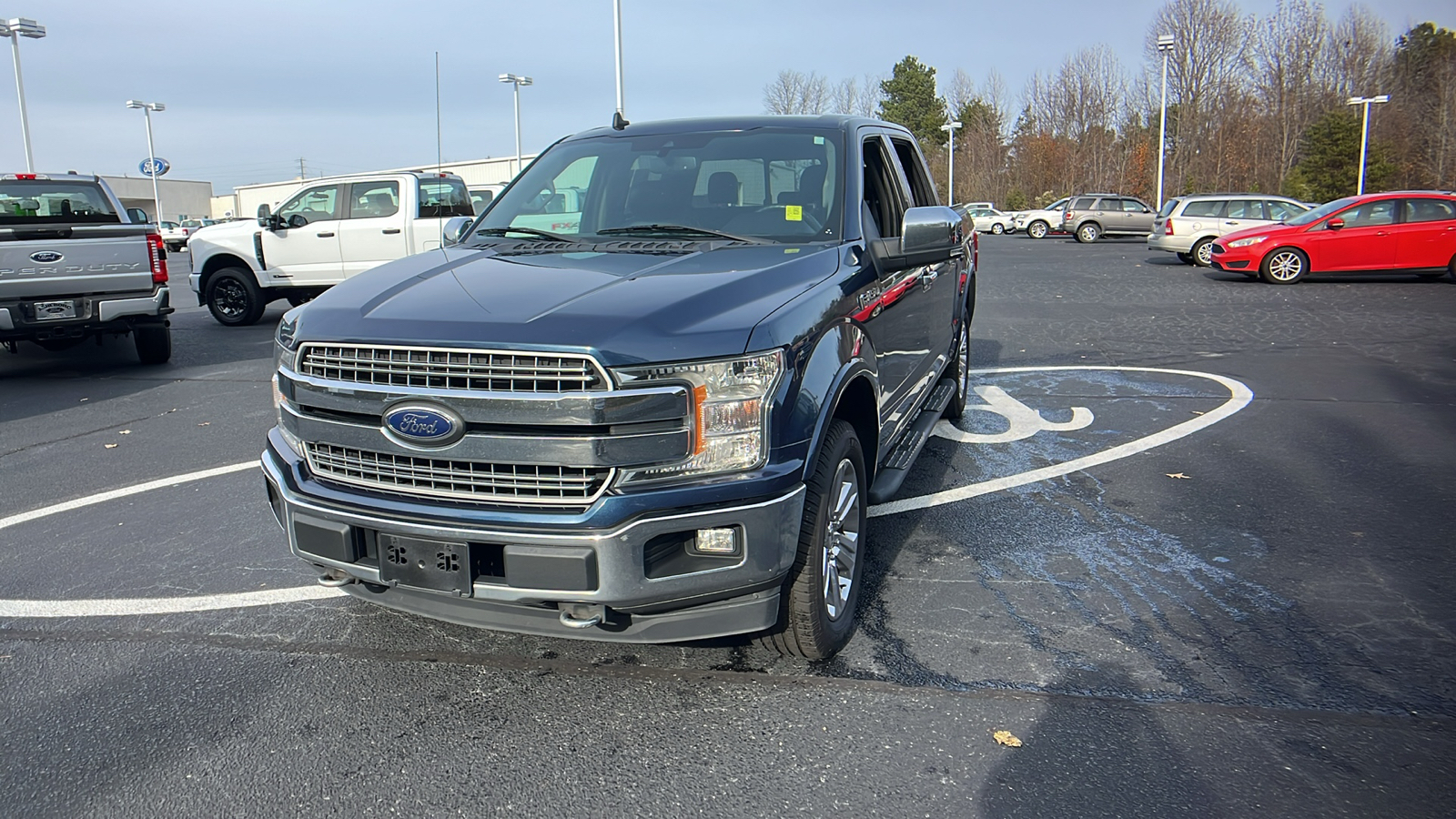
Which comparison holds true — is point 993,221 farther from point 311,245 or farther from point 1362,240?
point 311,245

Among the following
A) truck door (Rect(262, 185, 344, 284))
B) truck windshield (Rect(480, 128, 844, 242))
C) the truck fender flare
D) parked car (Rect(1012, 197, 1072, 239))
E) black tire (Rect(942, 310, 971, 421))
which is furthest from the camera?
parked car (Rect(1012, 197, 1072, 239))

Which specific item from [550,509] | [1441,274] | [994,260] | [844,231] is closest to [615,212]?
[844,231]

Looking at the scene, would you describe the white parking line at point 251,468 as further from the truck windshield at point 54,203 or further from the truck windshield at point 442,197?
the truck windshield at point 442,197

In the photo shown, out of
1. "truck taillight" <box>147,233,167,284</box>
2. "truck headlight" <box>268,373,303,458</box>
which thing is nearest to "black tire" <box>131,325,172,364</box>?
"truck taillight" <box>147,233,167,284</box>

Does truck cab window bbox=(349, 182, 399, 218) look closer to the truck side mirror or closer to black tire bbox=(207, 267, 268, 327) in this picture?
black tire bbox=(207, 267, 268, 327)

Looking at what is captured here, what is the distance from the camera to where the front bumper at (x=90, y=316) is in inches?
352

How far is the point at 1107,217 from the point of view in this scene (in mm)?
36000

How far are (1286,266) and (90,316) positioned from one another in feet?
59.3

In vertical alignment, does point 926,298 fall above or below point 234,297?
above

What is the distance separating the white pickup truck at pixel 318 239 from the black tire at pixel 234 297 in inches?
0.5

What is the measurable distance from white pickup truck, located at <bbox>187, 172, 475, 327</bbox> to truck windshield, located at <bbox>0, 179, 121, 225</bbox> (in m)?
3.97

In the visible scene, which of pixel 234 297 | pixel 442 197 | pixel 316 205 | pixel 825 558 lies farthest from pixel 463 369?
pixel 234 297

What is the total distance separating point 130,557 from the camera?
4633 mm

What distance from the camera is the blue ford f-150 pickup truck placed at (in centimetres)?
279
